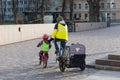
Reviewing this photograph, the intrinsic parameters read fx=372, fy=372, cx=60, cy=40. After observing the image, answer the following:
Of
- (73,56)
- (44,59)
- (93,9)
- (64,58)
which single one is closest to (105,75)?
(73,56)

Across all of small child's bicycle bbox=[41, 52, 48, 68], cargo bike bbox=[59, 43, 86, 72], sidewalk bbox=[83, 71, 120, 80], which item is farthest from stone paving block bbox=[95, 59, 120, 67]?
small child's bicycle bbox=[41, 52, 48, 68]

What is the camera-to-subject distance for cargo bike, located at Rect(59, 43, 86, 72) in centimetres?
1230

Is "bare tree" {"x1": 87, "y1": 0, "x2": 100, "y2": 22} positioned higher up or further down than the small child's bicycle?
higher up

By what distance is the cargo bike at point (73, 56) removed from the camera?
1230 cm

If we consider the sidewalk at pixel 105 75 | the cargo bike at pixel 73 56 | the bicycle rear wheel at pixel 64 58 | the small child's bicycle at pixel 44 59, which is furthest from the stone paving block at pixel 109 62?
the small child's bicycle at pixel 44 59

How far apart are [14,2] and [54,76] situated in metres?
Answer: 58.2

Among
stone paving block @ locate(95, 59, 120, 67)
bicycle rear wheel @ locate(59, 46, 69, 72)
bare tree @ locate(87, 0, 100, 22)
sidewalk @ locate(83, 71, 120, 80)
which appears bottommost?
sidewalk @ locate(83, 71, 120, 80)

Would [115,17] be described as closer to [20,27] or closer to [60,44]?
[20,27]

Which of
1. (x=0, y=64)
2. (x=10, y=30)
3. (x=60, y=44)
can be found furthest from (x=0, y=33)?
(x=60, y=44)

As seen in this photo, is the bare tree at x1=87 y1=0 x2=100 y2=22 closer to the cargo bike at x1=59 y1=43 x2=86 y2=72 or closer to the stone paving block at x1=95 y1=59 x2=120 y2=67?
the stone paving block at x1=95 y1=59 x2=120 y2=67

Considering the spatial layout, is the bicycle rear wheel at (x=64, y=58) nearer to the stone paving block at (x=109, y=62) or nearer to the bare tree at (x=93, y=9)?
the stone paving block at (x=109, y=62)

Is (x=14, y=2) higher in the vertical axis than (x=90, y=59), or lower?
higher

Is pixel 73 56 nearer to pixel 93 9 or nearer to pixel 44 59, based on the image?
pixel 44 59

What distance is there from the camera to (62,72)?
1249 centimetres
